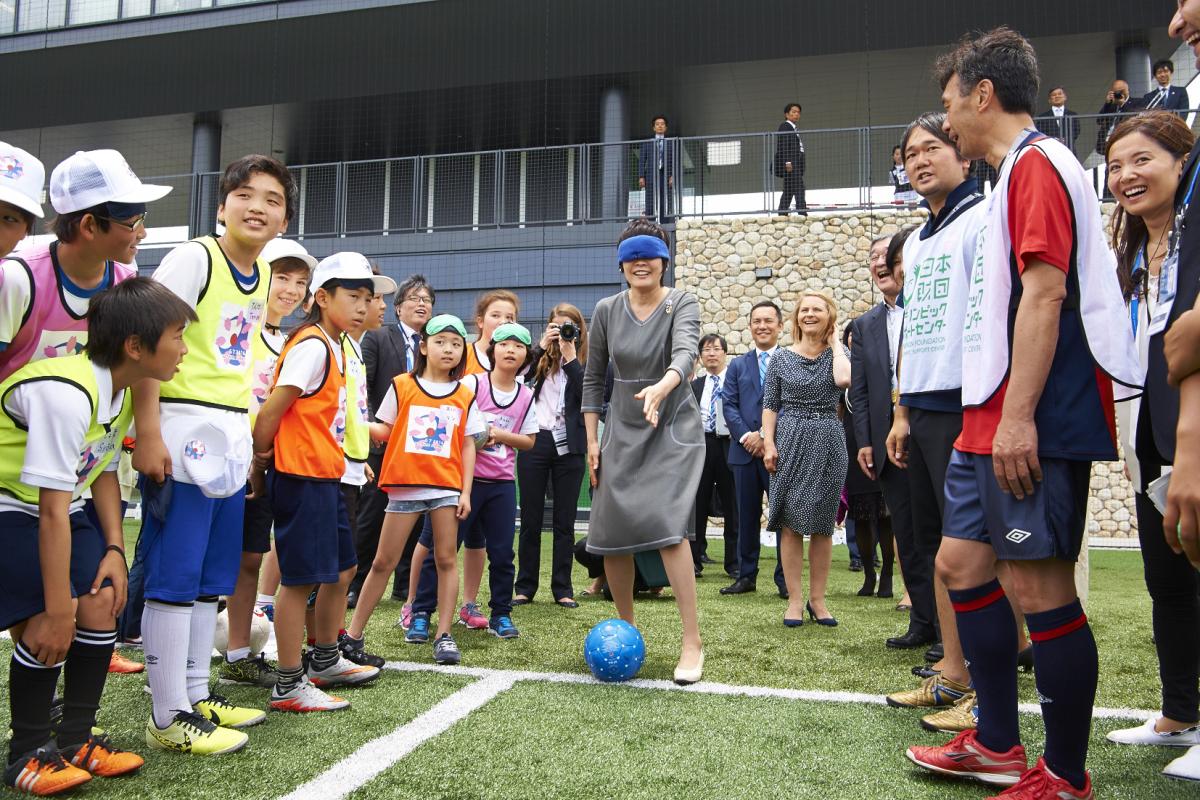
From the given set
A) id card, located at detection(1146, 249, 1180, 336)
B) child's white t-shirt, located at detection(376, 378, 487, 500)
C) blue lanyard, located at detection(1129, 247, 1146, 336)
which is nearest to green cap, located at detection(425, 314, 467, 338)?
child's white t-shirt, located at detection(376, 378, 487, 500)

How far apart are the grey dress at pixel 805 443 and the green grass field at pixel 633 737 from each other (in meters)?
0.88

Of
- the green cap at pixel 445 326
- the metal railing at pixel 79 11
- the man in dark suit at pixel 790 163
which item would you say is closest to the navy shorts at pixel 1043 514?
the green cap at pixel 445 326

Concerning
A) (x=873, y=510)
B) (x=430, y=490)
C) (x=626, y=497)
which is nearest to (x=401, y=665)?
(x=430, y=490)

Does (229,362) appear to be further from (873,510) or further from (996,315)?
(873,510)

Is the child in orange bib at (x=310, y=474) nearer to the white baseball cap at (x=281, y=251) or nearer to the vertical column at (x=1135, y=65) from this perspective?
the white baseball cap at (x=281, y=251)

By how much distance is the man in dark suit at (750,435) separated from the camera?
6602 mm

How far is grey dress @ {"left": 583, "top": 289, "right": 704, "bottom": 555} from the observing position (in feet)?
12.9

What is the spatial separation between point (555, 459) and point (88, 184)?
13.1 feet

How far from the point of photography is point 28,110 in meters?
19.6

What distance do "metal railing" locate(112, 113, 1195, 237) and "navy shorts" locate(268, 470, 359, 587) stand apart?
39.8 ft

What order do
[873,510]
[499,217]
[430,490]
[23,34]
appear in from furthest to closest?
[23,34]
[499,217]
[873,510]
[430,490]

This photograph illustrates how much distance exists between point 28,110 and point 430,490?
66.9ft

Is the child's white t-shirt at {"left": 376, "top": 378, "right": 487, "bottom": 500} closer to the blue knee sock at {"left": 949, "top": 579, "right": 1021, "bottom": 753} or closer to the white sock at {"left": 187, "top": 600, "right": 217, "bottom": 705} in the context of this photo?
the white sock at {"left": 187, "top": 600, "right": 217, "bottom": 705}

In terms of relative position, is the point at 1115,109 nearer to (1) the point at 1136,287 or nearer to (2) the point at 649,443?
(1) the point at 1136,287
